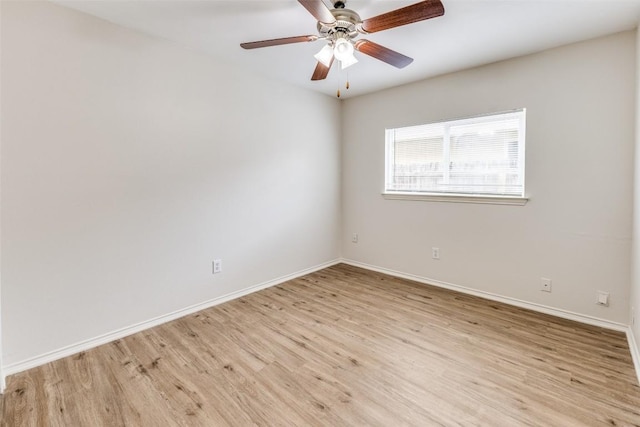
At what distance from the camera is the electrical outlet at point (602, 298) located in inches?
94.3

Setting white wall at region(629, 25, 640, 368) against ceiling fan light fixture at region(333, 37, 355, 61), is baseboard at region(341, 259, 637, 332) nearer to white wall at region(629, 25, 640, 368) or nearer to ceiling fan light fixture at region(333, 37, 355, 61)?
white wall at region(629, 25, 640, 368)

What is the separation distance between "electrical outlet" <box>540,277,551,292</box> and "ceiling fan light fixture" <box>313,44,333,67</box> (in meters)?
2.67

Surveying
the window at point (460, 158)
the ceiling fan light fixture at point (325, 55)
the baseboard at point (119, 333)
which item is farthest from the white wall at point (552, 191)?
the baseboard at point (119, 333)

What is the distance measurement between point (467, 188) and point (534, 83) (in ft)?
3.60

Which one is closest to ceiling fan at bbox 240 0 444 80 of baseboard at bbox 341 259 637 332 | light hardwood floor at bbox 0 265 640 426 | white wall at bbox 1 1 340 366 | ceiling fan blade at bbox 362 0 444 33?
ceiling fan blade at bbox 362 0 444 33

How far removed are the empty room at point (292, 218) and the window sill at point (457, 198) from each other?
25mm

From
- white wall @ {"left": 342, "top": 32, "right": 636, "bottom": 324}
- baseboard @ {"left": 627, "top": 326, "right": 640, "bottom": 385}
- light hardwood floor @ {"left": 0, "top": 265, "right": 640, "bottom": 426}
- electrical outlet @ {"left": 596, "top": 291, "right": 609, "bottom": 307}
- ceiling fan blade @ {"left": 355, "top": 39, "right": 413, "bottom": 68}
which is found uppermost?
ceiling fan blade @ {"left": 355, "top": 39, "right": 413, "bottom": 68}

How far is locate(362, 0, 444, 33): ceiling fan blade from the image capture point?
1448mm

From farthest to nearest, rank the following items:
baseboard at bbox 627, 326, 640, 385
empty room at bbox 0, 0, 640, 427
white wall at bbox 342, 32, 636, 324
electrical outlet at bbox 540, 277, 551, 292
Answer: electrical outlet at bbox 540, 277, 551, 292 < white wall at bbox 342, 32, 636, 324 < baseboard at bbox 627, 326, 640, 385 < empty room at bbox 0, 0, 640, 427

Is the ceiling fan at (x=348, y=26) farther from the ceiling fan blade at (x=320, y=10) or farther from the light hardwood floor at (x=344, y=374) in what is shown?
the light hardwood floor at (x=344, y=374)

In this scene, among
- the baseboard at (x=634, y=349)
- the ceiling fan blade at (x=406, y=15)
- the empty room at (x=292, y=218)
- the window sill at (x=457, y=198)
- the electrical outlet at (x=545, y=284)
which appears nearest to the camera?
the ceiling fan blade at (x=406, y=15)

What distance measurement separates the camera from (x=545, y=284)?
8.79 ft

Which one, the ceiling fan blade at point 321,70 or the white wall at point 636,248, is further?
the ceiling fan blade at point 321,70

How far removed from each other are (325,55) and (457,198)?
6.78 feet
